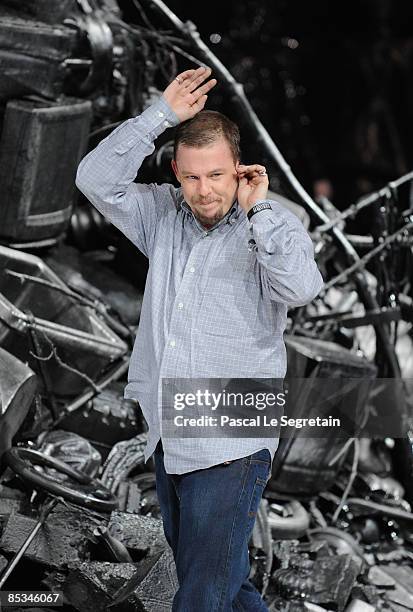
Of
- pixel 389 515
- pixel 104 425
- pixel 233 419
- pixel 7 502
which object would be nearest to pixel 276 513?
pixel 389 515

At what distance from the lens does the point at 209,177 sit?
347 centimetres

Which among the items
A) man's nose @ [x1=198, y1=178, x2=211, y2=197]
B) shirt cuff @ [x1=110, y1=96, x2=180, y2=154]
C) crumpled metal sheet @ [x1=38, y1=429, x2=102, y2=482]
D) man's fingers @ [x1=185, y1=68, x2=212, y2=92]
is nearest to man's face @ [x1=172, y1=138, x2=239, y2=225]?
man's nose @ [x1=198, y1=178, x2=211, y2=197]

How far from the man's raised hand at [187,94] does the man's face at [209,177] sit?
13cm

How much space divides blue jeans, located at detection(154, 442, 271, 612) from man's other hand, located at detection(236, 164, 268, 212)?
0.82m

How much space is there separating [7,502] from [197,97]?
2.18 meters

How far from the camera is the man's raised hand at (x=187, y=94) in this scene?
356cm

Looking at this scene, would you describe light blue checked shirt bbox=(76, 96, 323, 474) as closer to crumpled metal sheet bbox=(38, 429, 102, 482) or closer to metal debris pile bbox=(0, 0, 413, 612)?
metal debris pile bbox=(0, 0, 413, 612)

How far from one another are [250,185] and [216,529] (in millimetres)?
1107

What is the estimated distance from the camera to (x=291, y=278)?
3279mm

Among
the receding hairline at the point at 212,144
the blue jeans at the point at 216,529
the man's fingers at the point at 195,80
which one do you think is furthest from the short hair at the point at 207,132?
the blue jeans at the point at 216,529

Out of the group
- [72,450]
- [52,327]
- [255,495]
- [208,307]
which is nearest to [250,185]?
[208,307]

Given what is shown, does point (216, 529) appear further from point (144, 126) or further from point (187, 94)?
point (187, 94)

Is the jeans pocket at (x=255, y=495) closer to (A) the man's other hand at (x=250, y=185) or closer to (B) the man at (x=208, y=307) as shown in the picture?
(B) the man at (x=208, y=307)

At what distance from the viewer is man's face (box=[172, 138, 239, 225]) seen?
3465 millimetres
